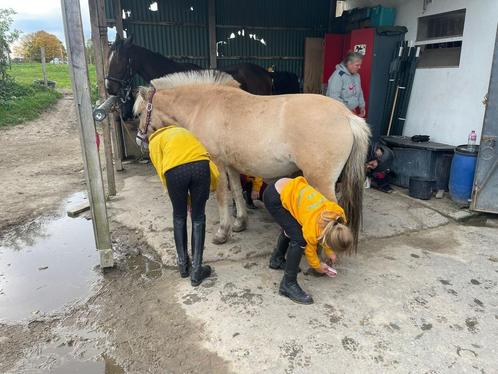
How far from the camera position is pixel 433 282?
119 inches

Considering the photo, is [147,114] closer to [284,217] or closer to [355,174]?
[284,217]

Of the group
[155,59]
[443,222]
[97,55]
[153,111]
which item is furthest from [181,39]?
[443,222]

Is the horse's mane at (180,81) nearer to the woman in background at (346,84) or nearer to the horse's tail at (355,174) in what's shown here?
the horse's tail at (355,174)

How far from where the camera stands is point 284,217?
A: 272 cm

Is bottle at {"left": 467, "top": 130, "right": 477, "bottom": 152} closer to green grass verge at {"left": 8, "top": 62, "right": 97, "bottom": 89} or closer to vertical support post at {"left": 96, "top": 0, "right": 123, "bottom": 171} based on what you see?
vertical support post at {"left": 96, "top": 0, "right": 123, "bottom": 171}

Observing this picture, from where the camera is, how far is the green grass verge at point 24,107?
34.6 ft

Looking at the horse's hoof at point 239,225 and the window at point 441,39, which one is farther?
the window at point 441,39

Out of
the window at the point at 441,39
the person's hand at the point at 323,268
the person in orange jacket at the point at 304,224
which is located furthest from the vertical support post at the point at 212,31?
the person's hand at the point at 323,268

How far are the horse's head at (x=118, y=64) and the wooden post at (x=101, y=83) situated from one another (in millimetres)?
312

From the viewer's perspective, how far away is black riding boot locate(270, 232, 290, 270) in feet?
10.4

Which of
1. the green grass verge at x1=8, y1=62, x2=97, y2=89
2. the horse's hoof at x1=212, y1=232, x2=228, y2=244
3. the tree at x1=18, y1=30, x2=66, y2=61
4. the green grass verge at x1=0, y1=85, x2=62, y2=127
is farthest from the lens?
the tree at x1=18, y1=30, x2=66, y2=61

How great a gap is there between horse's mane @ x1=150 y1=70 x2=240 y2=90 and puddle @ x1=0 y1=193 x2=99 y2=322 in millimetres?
1823

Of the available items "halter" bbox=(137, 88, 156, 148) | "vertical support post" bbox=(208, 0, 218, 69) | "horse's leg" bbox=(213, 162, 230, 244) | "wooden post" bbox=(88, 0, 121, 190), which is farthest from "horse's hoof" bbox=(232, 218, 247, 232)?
"vertical support post" bbox=(208, 0, 218, 69)

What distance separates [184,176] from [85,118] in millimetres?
948
